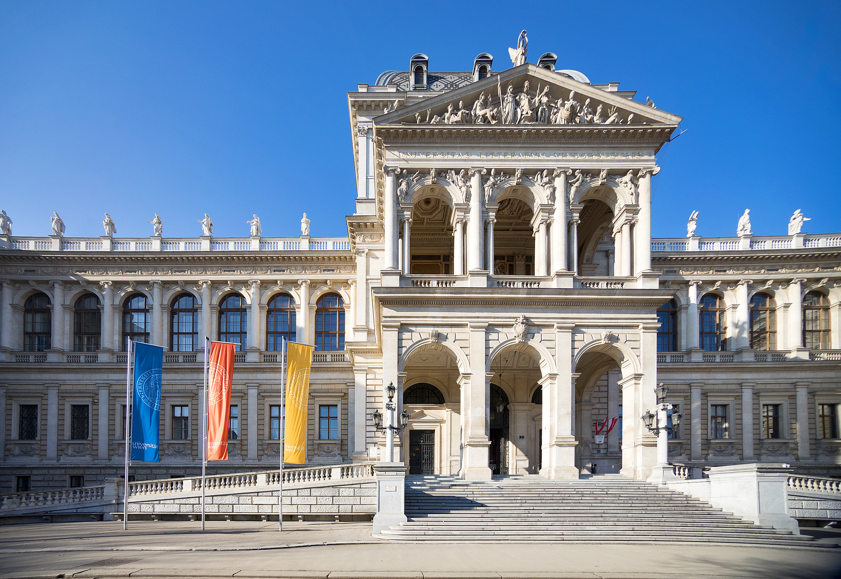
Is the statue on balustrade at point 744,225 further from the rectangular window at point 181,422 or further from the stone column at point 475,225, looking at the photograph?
the rectangular window at point 181,422

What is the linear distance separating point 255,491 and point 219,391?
5.26m

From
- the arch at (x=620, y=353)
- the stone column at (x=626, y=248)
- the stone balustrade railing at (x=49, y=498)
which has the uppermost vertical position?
the stone column at (x=626, y=248)

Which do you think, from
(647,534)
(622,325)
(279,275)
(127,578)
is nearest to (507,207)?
(622,325)

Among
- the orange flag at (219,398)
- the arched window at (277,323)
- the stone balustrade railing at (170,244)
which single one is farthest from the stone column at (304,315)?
the orange flag at (219,398)

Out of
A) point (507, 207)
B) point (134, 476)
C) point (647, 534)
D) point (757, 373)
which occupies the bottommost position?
point (134, 476)

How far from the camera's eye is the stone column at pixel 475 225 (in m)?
30.8

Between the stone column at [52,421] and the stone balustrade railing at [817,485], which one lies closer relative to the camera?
the stone balustrade railing at [817,485]

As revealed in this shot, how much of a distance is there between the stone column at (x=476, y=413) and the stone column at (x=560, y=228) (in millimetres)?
4803

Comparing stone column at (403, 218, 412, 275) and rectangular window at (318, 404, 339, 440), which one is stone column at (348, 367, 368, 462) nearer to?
rectangular window at (318, 404, 339, 440)

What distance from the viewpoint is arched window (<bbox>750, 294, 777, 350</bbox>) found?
144 feet

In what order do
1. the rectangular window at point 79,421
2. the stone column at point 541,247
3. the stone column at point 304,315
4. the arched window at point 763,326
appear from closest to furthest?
the stone column at point 541,247 < the rectangular window at point 79,421 < the arched window at point 763,326 < the stone column at point 304,315

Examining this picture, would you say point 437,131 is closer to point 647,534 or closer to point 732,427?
point 647,534

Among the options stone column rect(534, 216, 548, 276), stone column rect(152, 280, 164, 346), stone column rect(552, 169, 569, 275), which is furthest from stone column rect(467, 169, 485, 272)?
stone column rect(152, 280, 164, 346)

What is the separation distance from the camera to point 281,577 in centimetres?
1491
